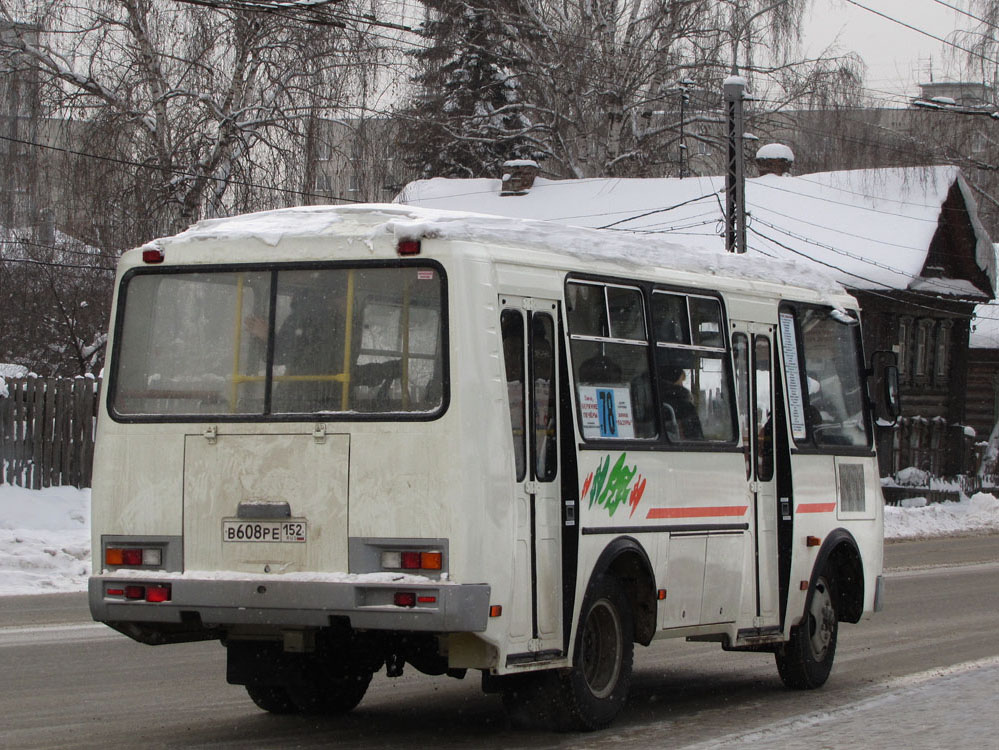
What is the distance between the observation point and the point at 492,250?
8148mm

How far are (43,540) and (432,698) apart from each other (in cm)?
992

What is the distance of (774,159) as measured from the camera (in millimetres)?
44781

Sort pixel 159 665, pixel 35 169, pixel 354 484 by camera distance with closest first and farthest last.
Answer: pixel 354 484 < pixel 159 665 < pixel 35 169

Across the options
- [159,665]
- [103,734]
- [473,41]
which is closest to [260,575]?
[103,734]

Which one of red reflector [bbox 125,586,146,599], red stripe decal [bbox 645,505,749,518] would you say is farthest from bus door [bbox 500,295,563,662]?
red reflector [bbox 125,586,146,599]

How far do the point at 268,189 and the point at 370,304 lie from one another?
24.1m

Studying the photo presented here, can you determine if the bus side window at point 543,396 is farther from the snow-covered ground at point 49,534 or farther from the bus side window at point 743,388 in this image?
the snow-covered ground at point 49,534

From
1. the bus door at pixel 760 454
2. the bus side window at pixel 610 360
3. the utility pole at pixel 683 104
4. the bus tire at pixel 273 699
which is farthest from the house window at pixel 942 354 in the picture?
the bus tire at pixel 273 699

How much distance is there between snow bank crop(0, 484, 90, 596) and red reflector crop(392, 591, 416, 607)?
30.8ft

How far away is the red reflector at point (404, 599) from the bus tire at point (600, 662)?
1196 millimetres

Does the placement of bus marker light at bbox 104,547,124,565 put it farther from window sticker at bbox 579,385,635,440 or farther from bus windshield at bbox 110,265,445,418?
window sticker at bbox 579,385,635,440

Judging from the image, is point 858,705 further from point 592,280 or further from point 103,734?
point 103,734

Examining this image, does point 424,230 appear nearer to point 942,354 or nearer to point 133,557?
point 133,557

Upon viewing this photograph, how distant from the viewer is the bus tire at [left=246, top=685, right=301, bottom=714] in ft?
30.4
